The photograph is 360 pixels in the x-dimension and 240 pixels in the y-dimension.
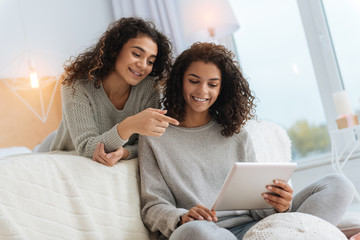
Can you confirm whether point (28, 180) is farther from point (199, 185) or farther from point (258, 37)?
point (258, 37)

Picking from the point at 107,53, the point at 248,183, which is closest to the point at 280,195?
the point at 248,183

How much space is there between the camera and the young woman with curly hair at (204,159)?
1180 millimetres

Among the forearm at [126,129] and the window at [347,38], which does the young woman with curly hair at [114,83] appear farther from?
the window at [347,38]

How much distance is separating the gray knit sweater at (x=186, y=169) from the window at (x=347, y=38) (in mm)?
1424

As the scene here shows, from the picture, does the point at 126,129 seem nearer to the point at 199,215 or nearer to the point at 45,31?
the point at 199,215

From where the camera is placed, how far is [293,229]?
94 centimetres

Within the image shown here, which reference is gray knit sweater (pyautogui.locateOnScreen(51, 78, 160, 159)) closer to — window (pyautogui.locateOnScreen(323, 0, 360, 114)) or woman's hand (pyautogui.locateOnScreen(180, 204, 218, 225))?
woman's hand (pyautogui.locateOnScreen(180, 204, 218, 225))

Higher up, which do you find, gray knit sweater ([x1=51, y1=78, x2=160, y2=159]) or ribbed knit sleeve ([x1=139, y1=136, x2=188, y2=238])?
gray knit sweater ([x1=51, y1=78, x2=160, y2=159])

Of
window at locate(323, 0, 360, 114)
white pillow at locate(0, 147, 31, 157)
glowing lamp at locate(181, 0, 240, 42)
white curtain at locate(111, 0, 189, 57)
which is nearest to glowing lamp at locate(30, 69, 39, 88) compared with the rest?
white pillow at locate(0, 147, 31, 157)

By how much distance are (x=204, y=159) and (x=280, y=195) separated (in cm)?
29

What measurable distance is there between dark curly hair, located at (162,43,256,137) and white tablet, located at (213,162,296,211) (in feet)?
1.03

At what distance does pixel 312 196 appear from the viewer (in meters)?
1.24

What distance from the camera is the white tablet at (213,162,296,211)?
1.08 meters

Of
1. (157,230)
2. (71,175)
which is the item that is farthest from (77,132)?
(157,230)
